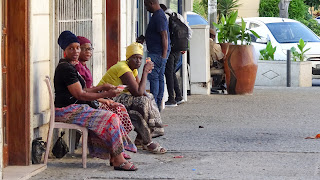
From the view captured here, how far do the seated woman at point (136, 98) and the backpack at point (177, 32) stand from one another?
4.75 metres

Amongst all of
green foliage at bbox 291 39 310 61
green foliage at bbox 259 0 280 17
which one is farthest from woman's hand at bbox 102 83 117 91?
green foliage at bbox 259 0 280 17

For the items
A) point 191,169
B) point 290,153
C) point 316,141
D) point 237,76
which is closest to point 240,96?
point 237,76

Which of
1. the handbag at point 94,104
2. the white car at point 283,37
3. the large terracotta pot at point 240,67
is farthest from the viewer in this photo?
the white car at point 283,37

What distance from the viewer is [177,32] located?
13828mm

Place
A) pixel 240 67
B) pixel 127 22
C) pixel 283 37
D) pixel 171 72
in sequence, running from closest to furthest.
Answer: pixel 127 22 → pixel 171 72 → pixel 240 67 → pixel 283 37

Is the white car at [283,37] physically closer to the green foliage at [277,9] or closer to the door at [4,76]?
the door at [4,76]

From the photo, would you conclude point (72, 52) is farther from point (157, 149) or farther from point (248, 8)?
point (248, 8)

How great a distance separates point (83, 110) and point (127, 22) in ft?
15.3

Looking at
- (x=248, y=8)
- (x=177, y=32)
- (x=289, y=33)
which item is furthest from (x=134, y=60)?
(x=248, y=8)

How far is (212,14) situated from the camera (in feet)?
68.6

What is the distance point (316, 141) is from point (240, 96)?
6.77 meters

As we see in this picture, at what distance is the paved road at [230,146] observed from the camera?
25.1 ft

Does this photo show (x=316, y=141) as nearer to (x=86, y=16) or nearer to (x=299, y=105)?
(x=86, y=16)

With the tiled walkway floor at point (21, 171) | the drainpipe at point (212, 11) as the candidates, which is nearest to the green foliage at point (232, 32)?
the drainpipe at point (212, 11)
